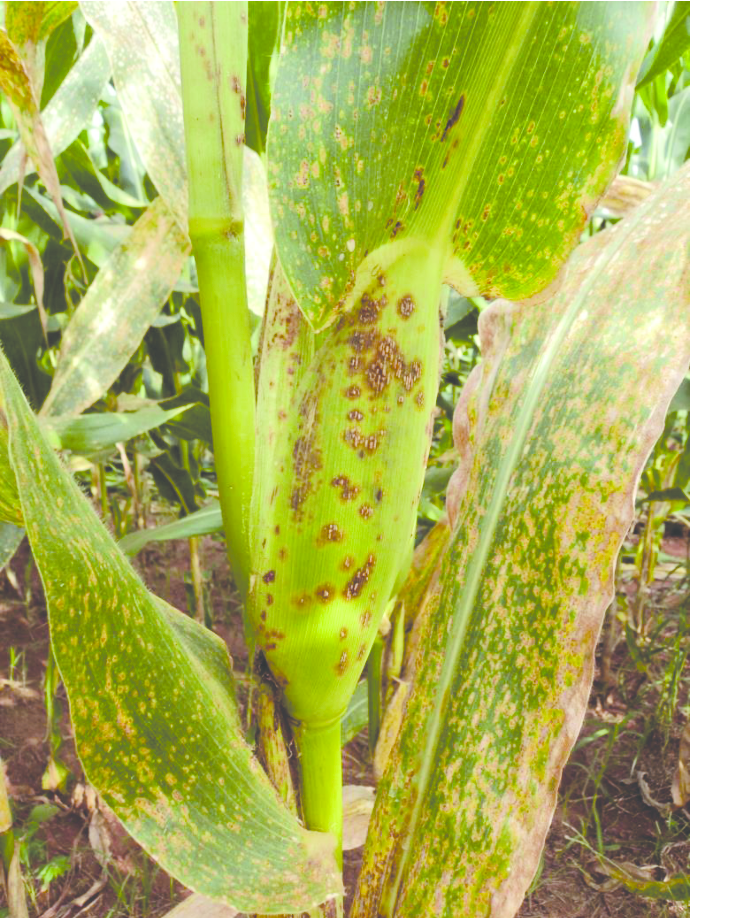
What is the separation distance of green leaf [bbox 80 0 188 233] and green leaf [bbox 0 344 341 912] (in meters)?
0.21

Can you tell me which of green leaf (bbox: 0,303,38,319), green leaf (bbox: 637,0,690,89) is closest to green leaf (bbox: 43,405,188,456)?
green leaf (bbox: 0,303,38,319)

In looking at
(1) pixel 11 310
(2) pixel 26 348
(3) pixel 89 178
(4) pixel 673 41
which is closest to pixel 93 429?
(1) pixel 11 310

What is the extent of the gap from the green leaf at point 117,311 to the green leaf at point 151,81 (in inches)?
7.1

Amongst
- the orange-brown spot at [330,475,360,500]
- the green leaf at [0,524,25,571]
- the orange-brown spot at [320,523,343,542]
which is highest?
the orange-brown spot at [330,475,360,500]

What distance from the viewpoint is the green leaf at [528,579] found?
38 cm

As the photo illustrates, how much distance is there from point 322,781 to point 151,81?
0.46 m

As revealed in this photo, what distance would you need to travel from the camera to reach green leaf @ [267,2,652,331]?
0.29 metres

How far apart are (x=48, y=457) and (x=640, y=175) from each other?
135 centimetres

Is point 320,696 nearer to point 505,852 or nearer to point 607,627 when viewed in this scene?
point 505,852

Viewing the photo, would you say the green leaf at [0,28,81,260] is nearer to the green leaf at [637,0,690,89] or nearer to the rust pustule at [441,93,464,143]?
the rust pustule at [441,93,464,143]
